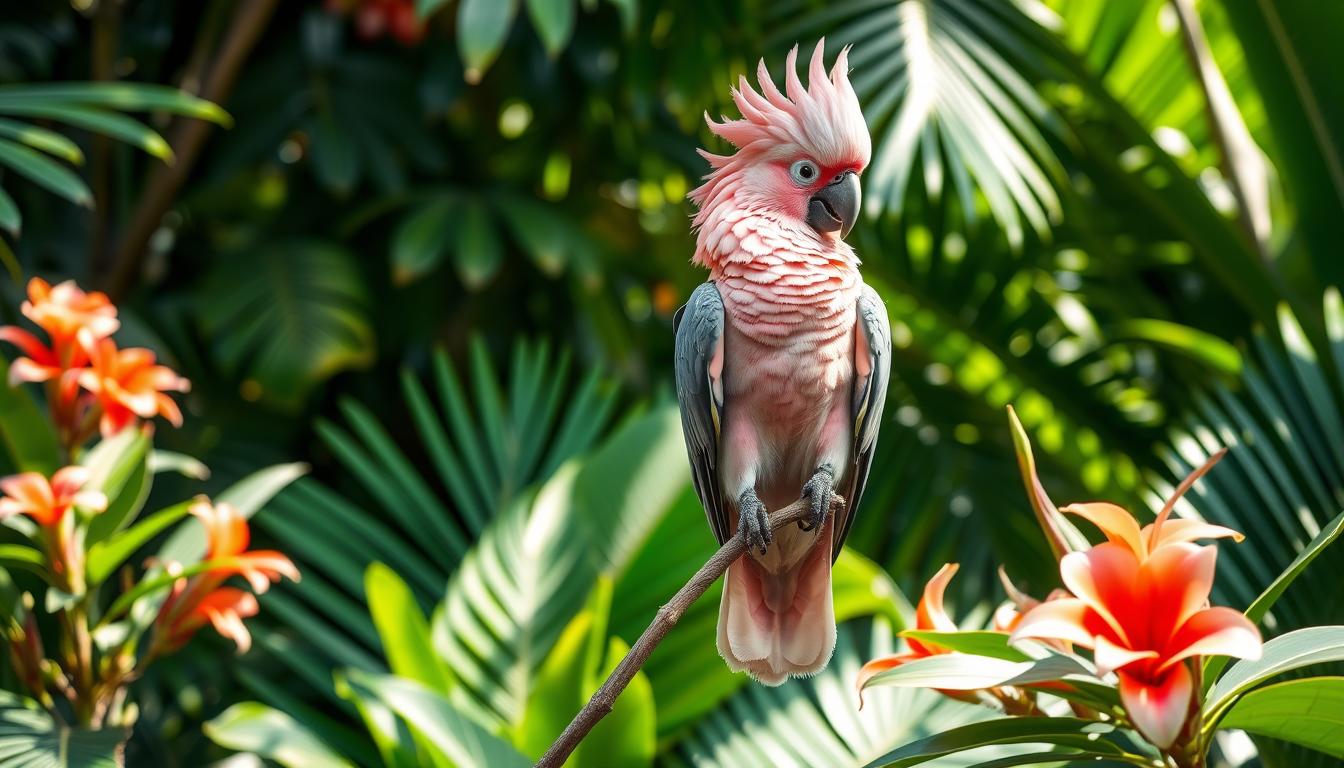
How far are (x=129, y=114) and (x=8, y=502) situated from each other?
2242 millimetres

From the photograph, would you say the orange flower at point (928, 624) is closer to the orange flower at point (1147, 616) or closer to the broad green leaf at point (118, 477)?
the orange flower at point (1147, 616)

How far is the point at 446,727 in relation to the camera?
172cm

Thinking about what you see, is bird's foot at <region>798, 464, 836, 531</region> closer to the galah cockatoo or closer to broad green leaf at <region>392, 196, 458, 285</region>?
the galah cockatoo

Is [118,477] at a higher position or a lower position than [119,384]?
lower

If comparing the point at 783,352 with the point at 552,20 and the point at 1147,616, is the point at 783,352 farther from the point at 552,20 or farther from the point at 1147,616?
the point at 552,20

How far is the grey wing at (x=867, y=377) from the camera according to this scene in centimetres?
122

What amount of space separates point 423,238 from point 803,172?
183cm

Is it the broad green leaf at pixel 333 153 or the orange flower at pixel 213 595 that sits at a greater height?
the broad green leaf at pixel 333 153

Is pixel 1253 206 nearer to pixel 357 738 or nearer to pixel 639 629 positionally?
pixel 639 629

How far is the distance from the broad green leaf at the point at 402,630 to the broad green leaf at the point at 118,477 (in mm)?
395

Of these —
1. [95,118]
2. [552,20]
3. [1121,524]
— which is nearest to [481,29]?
[552,20]

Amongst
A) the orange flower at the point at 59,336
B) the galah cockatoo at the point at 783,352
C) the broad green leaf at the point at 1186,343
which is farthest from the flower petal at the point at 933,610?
the broad green leaf at the point at 1186,343

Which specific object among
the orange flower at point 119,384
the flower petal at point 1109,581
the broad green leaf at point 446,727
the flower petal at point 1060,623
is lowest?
the broad green leaf at point 446,727

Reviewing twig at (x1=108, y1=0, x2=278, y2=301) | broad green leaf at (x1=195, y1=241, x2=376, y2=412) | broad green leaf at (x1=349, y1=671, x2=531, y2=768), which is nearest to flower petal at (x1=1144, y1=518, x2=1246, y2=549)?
broad green leaf at (x1=349, y1=671, x2=531, y2=768)
